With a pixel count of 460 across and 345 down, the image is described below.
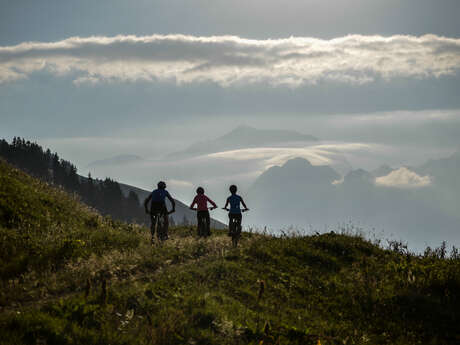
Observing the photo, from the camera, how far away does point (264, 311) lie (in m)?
11.0

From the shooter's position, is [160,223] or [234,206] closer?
[234,206]

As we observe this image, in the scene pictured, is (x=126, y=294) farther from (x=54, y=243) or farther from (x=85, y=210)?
(x=85, y=210)

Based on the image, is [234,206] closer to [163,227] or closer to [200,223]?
[200,223]

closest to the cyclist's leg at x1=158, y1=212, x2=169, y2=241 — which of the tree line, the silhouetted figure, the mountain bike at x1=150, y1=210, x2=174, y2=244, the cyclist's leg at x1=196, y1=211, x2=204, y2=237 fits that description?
the mountain bike at x1=150, y1=210, x2=174, y2=244

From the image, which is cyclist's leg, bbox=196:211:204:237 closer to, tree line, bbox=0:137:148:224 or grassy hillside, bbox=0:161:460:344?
grassy hillside, bbox=0:161:460:344

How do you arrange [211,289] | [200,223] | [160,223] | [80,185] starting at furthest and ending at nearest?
[80,185] < [200,223] < [160,223] < [211,289]

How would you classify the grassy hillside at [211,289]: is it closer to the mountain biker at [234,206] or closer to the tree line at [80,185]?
the mountain biker at [234,206]

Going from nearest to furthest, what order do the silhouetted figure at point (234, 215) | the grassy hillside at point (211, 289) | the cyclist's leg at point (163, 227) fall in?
the grassy hillside at point (211, 289) < the silhouetted figure at point (234, 215) < the cyclist's leg at point (163, 227)

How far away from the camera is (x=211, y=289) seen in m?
11.9

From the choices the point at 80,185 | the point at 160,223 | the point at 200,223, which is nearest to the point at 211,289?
the point at 160,223

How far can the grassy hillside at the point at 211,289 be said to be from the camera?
346 inches

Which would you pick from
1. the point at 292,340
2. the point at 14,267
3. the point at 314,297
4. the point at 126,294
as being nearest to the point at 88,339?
the point at 126,294

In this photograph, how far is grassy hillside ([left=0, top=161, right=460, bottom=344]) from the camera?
880 cm

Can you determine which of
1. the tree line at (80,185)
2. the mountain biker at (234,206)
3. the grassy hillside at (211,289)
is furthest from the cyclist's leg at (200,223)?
the tree line at (80,185)
